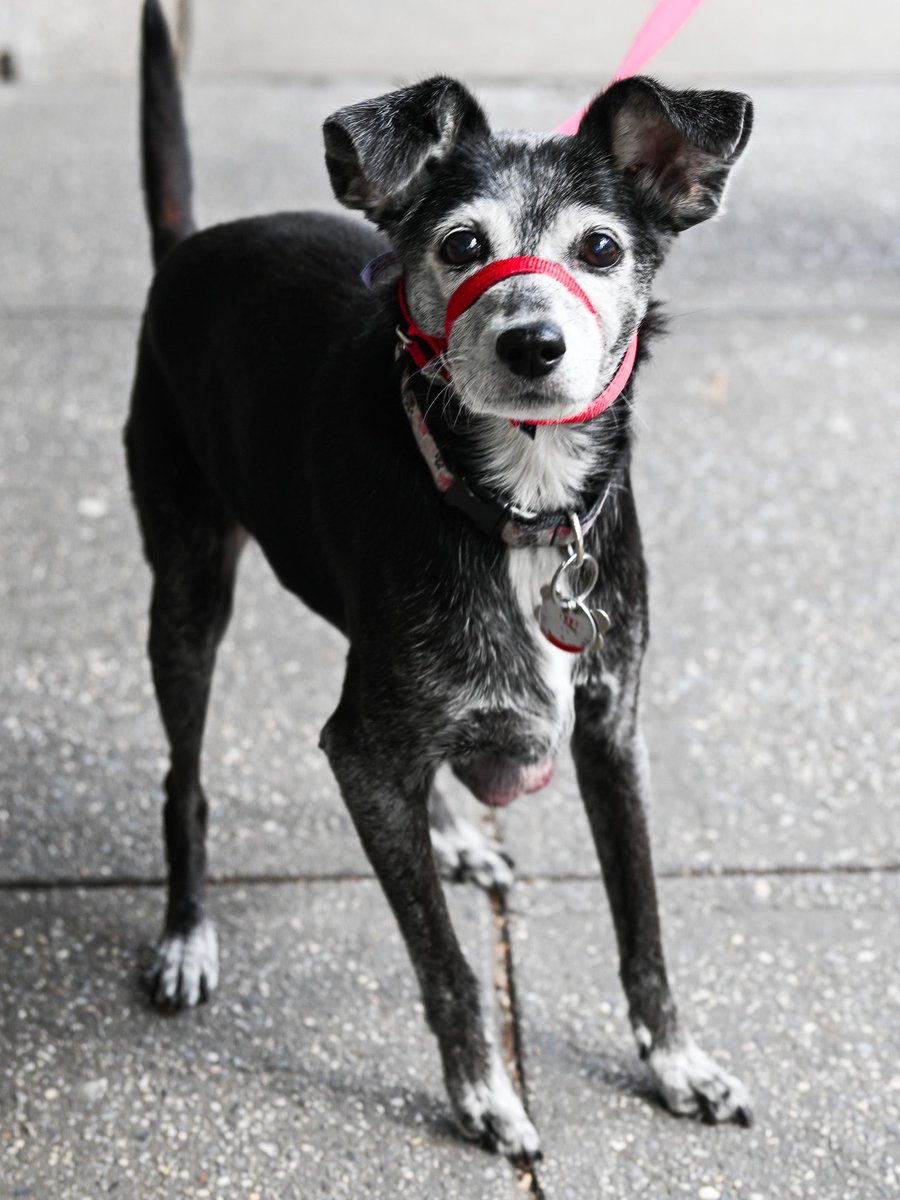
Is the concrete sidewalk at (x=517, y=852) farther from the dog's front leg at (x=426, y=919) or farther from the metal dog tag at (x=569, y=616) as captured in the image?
the metal dog tag at (x=569, y=616)

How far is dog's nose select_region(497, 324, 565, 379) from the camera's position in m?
2.04

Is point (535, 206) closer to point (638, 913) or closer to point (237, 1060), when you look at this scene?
point (638, 913)

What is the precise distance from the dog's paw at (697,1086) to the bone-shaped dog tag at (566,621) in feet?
2.70

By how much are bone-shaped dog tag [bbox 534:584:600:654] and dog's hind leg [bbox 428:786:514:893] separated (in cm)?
86

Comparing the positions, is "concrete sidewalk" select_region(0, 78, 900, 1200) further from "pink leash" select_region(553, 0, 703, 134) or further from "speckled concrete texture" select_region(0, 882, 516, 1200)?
"pink leash" select_region(553, 0, 703, 134)

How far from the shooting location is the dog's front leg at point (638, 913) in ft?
8.74

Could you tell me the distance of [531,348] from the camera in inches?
81.0

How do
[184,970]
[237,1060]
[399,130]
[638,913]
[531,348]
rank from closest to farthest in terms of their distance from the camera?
[531,348] → [399,130] → [638,913] → [237,1060] → [184,970]

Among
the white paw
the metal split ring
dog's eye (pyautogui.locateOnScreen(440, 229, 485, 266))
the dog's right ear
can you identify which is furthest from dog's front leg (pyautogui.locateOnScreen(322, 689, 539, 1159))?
the dog's right ear

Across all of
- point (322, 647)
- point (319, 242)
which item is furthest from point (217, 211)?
point (319, 242)

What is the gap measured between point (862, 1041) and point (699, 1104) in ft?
1.21

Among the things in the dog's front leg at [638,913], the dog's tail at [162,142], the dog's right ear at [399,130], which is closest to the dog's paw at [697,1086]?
the dog's front leg at [638,913]

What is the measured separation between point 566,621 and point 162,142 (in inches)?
60.0

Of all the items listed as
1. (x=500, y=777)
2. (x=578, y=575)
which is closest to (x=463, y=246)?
(x=578, y=575)
